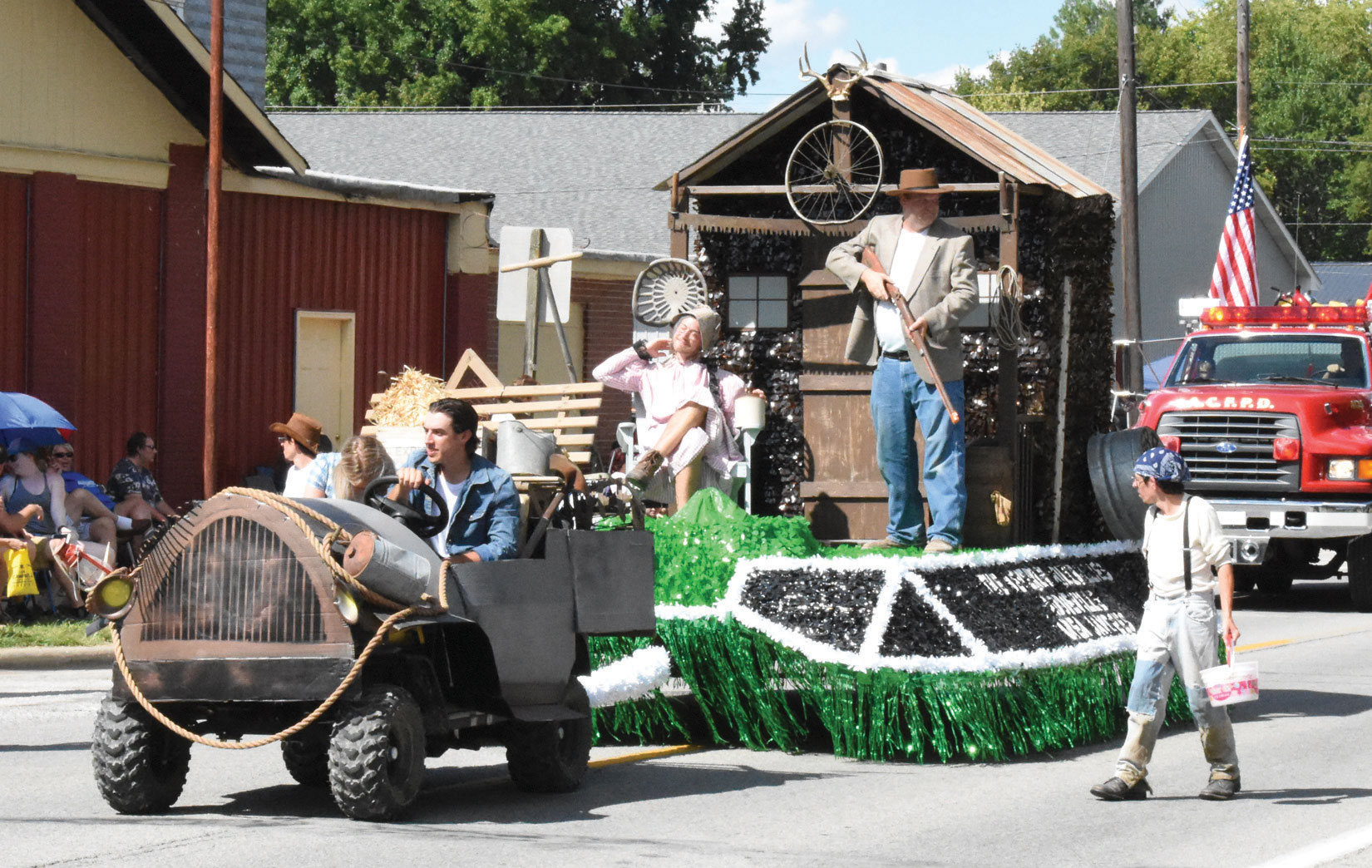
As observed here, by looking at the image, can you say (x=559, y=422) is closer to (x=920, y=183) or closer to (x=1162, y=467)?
(x=920, y=183)

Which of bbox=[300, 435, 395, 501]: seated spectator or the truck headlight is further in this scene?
the truck headlight

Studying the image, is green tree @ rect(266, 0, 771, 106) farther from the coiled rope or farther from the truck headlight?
the coiled rope

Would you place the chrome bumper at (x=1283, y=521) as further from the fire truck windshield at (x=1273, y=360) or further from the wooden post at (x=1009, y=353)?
the wooden post at (x=1009, y=353)

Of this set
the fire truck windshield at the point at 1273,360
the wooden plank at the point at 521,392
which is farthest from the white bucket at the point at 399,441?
the fire truck windshield at the point at 1273,360

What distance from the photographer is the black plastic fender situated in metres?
10.6

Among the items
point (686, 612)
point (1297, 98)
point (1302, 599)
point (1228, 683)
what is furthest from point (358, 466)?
point (1297, 98)

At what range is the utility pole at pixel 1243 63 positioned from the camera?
109ft

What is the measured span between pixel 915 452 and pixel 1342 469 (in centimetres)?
836

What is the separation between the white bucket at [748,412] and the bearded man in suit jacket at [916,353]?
95cm

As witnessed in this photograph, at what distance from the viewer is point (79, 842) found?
6988mm

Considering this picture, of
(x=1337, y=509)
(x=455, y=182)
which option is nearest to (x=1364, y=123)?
(x=455, y=182)

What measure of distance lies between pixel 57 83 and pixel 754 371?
360 inches

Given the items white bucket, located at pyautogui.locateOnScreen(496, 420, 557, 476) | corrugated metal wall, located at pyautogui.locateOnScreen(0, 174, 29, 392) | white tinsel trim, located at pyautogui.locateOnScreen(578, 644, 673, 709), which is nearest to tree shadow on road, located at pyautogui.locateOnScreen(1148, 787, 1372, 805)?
white tinsel trim, located at pyautogui.locateOnScreen(578, 644, 673, 709)

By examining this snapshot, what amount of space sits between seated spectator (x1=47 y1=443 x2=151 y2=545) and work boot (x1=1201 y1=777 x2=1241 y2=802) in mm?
10280
